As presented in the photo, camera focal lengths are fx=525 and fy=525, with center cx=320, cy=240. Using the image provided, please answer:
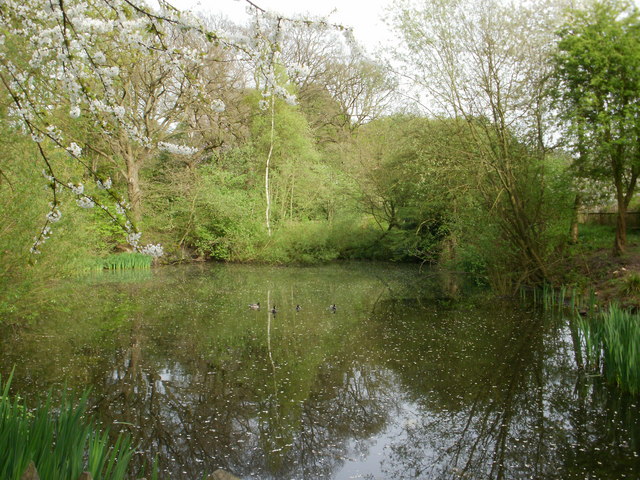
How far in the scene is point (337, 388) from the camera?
6.24 metres

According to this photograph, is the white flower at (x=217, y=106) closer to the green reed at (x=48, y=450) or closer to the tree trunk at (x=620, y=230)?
the green reed at (x=48, y=450)

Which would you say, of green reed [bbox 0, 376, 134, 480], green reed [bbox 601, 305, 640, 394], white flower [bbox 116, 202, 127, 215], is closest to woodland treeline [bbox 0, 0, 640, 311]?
white flower [bbox 116, 202, 127, 215]

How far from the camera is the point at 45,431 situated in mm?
2531

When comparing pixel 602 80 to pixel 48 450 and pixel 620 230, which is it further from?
pixel 48 450

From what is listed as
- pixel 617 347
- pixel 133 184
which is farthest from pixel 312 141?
pixel 617 347

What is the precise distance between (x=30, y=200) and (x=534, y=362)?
287 inches

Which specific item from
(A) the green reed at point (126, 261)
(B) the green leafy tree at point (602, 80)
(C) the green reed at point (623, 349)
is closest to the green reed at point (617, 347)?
(C) the green reed at point (623, 349)

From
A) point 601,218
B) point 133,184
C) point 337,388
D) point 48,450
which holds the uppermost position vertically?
point 133,184

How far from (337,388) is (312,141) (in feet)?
73.2

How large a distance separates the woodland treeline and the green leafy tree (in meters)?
0.06

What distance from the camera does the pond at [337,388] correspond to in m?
4.42

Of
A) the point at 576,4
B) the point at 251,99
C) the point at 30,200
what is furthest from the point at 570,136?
the point at 251,99

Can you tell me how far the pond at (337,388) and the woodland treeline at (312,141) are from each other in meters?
1.71

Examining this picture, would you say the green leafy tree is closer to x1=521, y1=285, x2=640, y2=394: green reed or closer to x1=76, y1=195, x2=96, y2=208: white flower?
x1=521, y1=285, x2=640, y2=394: green reed
